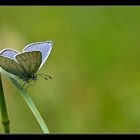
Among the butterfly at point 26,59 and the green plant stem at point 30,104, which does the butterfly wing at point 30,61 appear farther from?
the green plant stem at point 30,104

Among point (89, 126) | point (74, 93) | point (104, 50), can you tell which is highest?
point (104, 50)

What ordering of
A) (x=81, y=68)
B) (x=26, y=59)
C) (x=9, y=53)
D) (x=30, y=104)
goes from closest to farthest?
1. (x=30, y=104)
2. (x=9, y=53)
3. (x=26, y=59)
4. (x=81, y=68)

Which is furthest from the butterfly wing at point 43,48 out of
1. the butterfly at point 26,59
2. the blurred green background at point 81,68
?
the blurred green background at point 81,68

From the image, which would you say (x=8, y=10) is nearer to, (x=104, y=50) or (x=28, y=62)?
(x=104, y=50)

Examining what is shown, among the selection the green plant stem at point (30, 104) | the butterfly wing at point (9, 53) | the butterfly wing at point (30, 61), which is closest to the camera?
the green plant stem at point (30, 104)

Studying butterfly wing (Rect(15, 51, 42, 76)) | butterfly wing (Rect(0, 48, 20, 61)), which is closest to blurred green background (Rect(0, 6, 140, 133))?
butterfly wing (Rect(15, 51, 42, 76))

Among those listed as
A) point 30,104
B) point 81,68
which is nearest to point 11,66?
point 30,104

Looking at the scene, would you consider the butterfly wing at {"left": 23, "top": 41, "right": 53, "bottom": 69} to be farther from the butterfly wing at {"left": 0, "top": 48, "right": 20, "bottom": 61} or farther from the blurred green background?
the blurred green background

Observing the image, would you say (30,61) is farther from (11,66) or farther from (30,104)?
(30,104)
